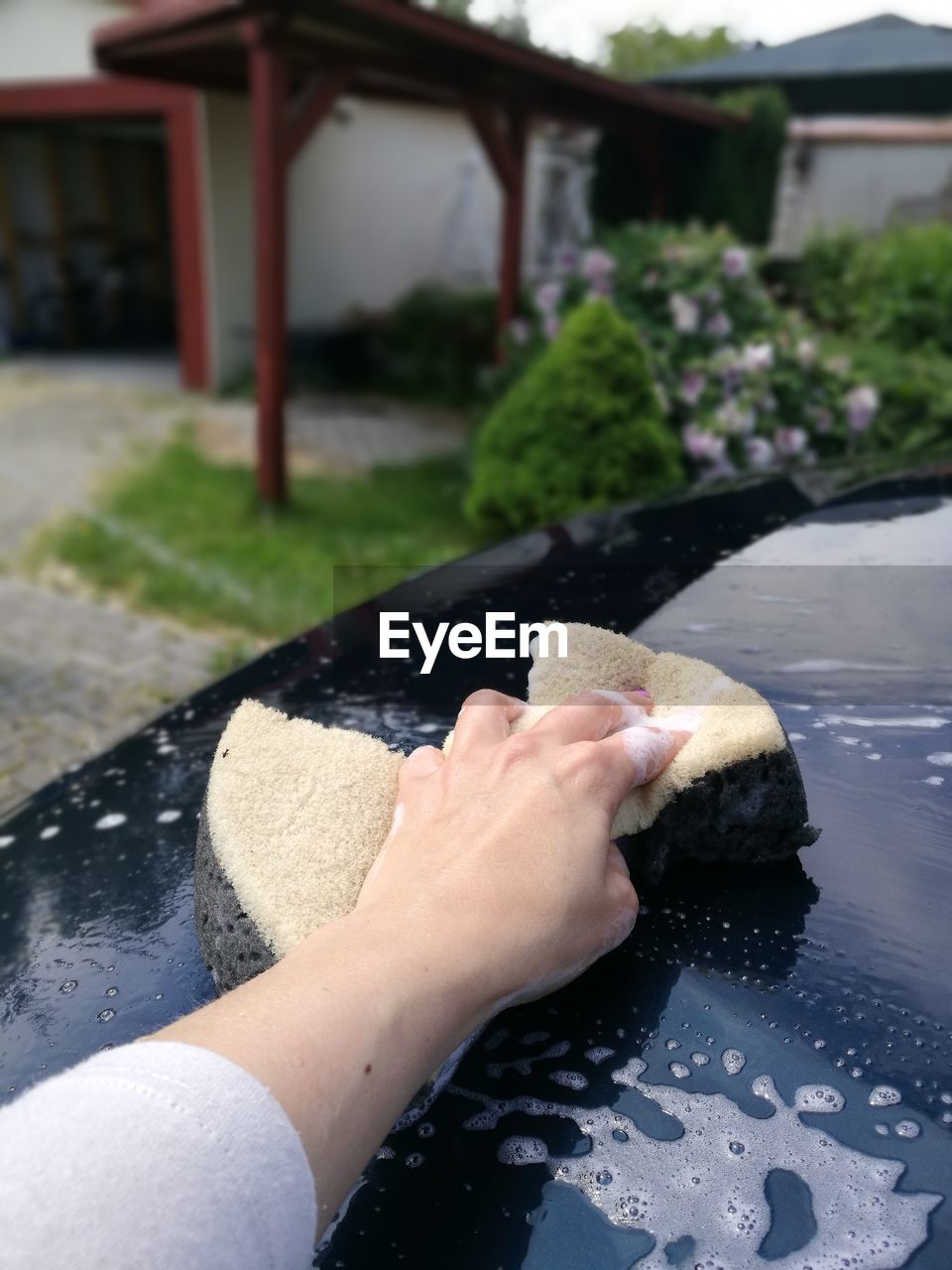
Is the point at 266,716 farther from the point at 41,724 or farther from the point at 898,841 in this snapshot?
the point at 41,724

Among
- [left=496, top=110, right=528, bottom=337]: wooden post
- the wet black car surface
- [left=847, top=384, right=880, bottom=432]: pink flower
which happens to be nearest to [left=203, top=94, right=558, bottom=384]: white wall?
[left=496, top=110, right=528, bottom=337]: wooden post

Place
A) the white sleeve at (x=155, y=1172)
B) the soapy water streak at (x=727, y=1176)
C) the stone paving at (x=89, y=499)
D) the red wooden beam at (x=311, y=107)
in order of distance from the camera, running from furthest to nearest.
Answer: the red wooden beam at (x=311, y=107) → the stone paving at (x=89, y=499) → the soapy water streak at (x=727, y=1176) → the white sleeve at (x=155, y=1172)

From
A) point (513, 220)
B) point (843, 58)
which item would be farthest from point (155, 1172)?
point (843, 58)

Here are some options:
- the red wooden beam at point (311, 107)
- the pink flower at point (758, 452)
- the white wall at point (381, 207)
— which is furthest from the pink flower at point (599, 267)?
the white wall at point (381, 207)

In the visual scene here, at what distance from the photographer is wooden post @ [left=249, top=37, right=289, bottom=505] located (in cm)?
608

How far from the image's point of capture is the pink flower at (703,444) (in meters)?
5.52

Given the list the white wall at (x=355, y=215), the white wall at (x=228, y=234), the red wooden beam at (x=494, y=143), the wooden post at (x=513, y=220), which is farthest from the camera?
the white wall at (x=355, y=215)

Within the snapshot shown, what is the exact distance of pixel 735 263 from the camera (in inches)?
243

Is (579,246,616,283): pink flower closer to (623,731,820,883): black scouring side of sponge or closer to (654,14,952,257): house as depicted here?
(623,731,820,883): black scouring side of sponge

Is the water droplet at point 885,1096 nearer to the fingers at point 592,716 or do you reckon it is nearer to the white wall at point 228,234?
the fingers at point 592,716

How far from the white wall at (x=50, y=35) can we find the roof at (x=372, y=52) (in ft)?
6.34

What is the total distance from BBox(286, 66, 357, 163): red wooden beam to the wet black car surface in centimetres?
558

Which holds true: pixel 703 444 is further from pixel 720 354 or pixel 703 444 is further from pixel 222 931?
pixel 222 931

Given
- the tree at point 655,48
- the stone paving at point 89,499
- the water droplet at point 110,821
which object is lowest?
the stone paving at point 89,499
